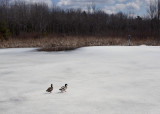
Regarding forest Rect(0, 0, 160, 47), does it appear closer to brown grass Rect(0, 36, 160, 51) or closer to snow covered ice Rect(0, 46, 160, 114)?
brown grass Rect(0, 36, 160, 51)

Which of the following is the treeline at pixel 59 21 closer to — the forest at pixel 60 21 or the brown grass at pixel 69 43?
the forest at pixel 60 21

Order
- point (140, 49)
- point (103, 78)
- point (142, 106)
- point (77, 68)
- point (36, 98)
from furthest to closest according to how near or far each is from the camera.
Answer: point (140, 49), point (77, 68), point (103, 78), point (36, 98), point (142, 106)

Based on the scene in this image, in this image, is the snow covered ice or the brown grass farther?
the brown grass

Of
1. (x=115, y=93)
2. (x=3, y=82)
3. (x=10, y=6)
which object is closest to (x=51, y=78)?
(x=3, y=82)

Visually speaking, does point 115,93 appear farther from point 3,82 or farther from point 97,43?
point 97,43

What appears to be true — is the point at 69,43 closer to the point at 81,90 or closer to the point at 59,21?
the point at 81,90

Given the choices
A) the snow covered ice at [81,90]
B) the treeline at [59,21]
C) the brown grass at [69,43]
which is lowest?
the snow covered ice at [81,90]

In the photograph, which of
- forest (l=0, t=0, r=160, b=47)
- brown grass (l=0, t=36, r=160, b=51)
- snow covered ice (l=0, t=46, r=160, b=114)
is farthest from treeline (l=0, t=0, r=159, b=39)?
snow covered ice (l=0, t=46, r=160, b=114)

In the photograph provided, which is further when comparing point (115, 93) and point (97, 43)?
point (97, 43)

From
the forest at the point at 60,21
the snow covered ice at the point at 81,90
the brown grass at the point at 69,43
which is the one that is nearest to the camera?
the snow covered ice at the point at 81,90

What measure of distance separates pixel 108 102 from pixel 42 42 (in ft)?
43.1

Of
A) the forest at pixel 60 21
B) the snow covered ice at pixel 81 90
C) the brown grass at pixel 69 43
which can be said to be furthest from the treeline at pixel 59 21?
the snow covered ice at pixel 81 90

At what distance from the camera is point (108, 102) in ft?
13.0

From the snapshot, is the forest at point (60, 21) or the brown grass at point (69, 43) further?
the forest at point (60, 21)
